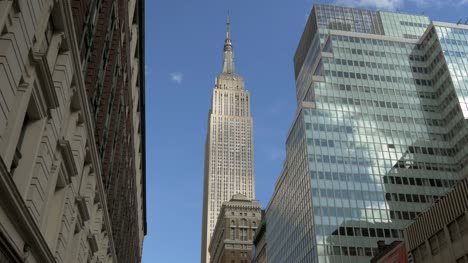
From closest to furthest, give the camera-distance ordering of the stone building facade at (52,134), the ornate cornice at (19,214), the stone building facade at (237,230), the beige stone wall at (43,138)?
the ornate cornice at (19,214) < the beige stone wall at (43,138) < the stone building facade at (52,134) < the stone building facade at (237,230)

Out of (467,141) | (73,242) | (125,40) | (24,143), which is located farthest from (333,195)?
(24,143)

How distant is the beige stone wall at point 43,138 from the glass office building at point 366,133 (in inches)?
2341

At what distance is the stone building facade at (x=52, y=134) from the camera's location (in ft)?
52.3

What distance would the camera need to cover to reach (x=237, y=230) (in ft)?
616

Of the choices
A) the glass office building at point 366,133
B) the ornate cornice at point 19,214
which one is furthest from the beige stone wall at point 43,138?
the glass office building at point 366,133

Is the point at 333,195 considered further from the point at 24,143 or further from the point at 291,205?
the point at 24,143

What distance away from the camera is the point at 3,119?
15.5 metres

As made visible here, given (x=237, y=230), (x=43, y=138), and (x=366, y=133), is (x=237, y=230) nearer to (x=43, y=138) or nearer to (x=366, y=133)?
(x=366, y=133)

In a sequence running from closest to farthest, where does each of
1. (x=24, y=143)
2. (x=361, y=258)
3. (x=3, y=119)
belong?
(x=3, y=119), (x=24, y=143), (x=361, y=258)

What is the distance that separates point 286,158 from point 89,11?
280ft

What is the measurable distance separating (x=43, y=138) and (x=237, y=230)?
17145 centimetres

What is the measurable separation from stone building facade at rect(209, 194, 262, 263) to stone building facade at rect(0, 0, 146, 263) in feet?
494

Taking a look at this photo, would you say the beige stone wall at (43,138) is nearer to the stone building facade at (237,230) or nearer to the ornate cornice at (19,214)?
the ornate cornice at (19,214)

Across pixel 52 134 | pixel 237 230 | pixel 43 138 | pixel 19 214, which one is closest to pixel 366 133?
pixel 52 134
